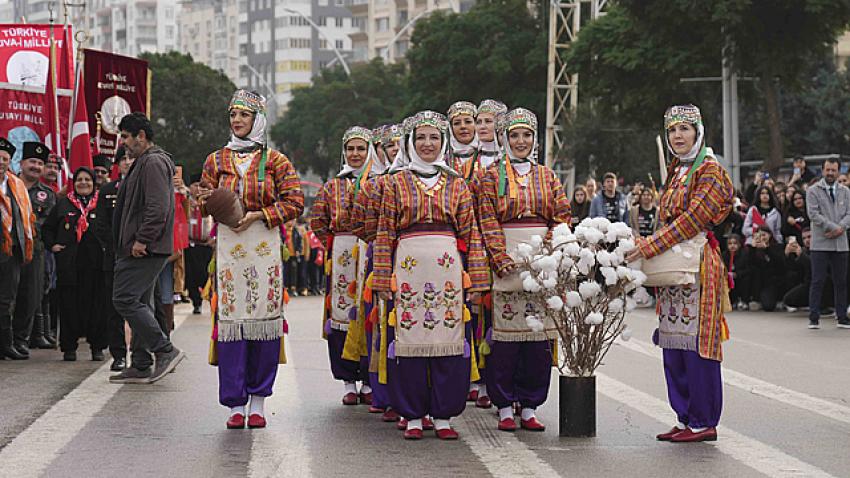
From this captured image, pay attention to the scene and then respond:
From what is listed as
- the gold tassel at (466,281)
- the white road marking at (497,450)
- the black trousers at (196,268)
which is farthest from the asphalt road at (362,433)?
the black trousers at (196,268)

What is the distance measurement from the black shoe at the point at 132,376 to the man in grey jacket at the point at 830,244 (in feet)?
29.7

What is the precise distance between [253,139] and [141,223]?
2.09 m

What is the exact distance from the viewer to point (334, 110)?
318 ft

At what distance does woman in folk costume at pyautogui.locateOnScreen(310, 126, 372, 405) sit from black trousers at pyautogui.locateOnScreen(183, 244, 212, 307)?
1109cm

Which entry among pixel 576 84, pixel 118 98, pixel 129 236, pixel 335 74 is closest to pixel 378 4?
pixel 335 74

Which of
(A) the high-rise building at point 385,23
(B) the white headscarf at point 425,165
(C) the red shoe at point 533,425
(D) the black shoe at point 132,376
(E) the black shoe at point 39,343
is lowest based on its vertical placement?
(C) the red shoe at point 533,425

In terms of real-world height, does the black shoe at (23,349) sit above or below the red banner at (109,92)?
below

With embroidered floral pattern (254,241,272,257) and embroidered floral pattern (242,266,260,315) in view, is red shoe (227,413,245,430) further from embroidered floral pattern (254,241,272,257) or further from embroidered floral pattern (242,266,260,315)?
embroidered floral pattern (254,241,272,257)

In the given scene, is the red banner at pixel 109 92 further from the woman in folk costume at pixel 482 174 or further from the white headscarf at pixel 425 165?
the white headscarf at pixel 425 165

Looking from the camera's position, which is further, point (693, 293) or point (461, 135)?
point (461, 135)

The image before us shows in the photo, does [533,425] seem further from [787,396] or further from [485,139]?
[787,396]

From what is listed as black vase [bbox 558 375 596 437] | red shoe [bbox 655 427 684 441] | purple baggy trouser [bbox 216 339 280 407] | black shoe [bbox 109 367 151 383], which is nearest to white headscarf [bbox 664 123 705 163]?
black vase [bbox 558 375 596 437]

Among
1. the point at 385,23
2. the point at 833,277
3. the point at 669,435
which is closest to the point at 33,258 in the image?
the point at 669,435

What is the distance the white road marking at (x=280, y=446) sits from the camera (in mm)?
8625
